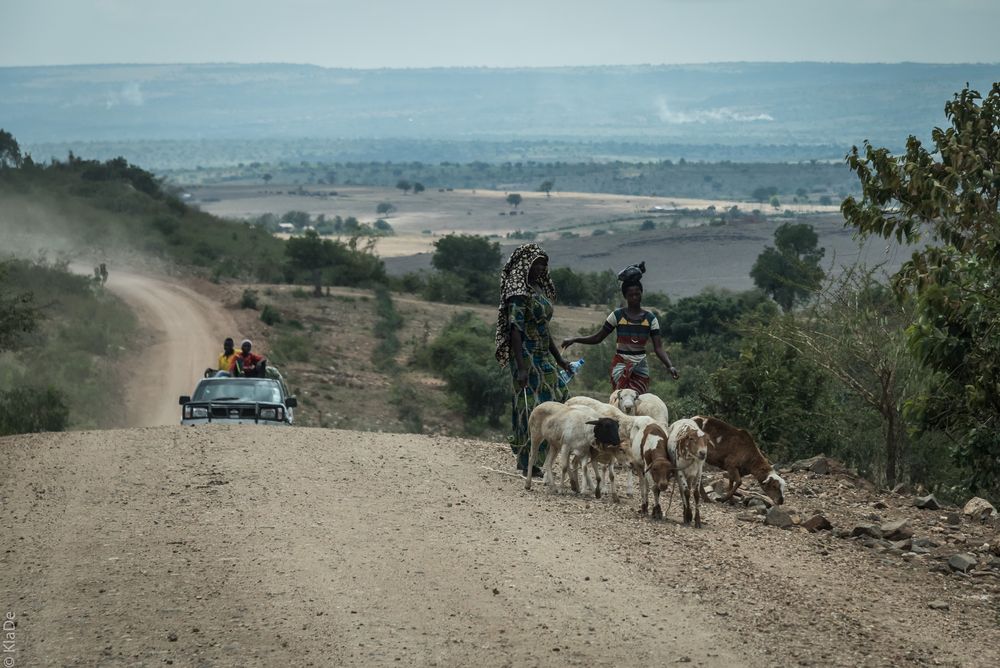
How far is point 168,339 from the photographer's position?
37812 mm

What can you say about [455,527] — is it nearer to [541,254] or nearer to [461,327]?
[541,254]

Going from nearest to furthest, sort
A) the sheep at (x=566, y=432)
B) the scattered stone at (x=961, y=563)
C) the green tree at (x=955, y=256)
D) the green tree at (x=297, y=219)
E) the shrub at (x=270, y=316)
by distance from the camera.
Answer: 1. the green tree at (x=955, y=256)
2. the scattered stone at (x=961, y=563)
3. the sheep at (x=566, y=432)
4. the shrub at (x=270, y=316)
5. the green tree at (x=297, y=219)

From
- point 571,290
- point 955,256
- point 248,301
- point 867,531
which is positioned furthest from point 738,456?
point 571,290

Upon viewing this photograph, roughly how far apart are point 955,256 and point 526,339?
163 inches

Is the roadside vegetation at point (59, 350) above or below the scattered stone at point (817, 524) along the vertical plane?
below

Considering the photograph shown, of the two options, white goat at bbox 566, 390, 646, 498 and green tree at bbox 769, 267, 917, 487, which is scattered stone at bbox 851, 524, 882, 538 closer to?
white goat at bbox 566, 390, 646, 498

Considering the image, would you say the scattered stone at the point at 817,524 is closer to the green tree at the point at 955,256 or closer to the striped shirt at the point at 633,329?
the green tree at the point at 955,256

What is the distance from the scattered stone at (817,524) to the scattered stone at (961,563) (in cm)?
116

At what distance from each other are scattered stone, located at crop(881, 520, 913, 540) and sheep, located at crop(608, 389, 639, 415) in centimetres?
248

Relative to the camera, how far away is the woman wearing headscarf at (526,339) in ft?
44.1

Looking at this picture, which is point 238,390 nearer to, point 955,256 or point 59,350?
point 955,256

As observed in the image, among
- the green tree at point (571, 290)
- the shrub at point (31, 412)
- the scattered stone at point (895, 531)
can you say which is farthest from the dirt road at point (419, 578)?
the green tree at point (571, 290)

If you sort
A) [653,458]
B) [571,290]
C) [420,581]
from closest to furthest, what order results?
[420,581] → [653,458] → [571,290]

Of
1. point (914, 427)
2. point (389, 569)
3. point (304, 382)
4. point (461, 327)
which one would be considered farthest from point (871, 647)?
point (461, 327)
